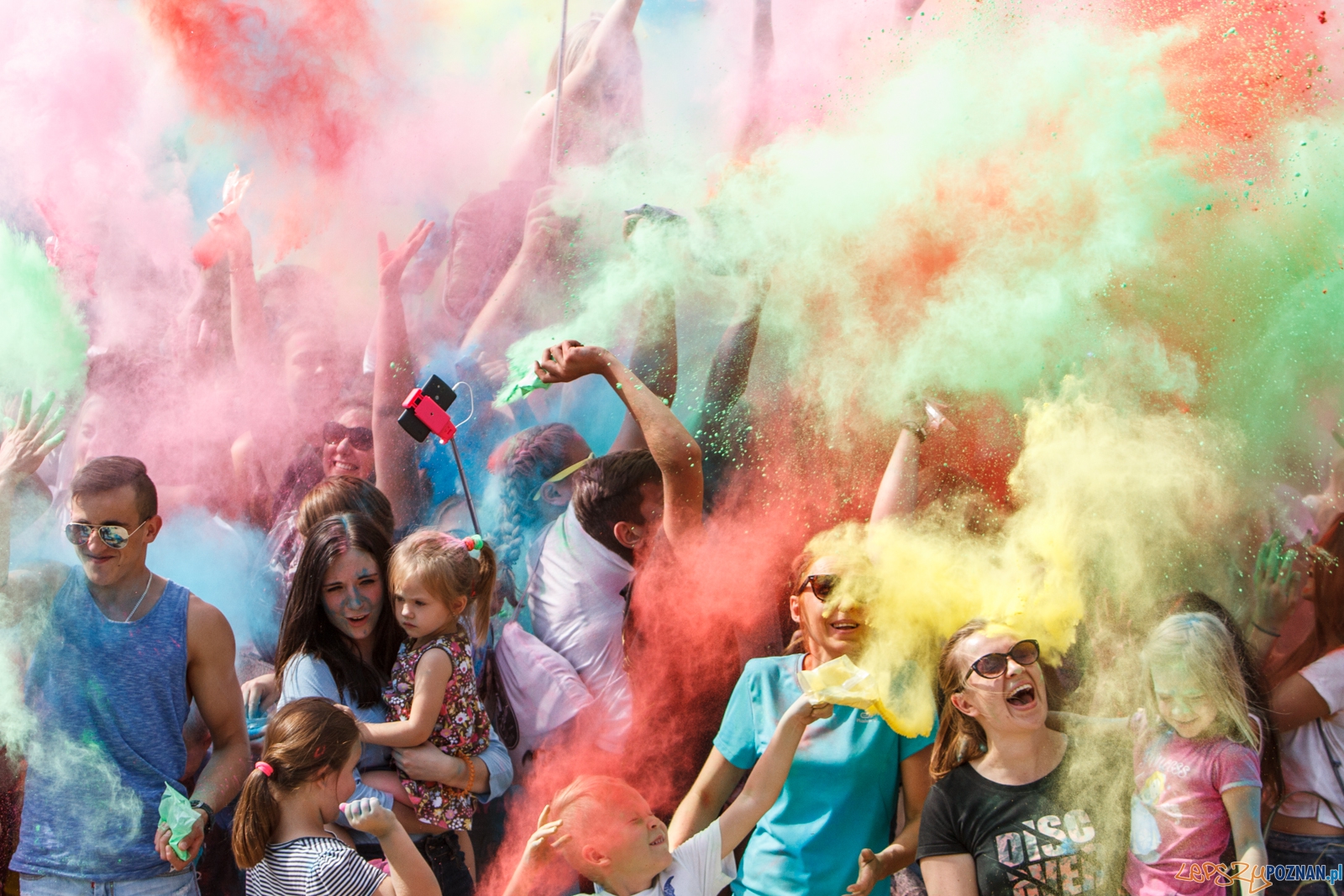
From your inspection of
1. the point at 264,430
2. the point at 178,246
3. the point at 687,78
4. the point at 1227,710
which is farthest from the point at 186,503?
the point at 1227,710

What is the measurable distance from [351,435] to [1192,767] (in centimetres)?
280

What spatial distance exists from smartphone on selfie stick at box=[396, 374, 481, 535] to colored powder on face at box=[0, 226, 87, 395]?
1.40 m

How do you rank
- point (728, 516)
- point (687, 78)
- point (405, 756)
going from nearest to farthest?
point (405, 756) → point (728, 516) → point (687, 78)

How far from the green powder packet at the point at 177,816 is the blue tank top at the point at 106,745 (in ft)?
0.60

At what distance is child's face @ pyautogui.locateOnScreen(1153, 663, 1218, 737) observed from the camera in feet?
8.94

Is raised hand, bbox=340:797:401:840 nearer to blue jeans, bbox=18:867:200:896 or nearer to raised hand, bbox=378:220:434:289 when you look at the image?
blue jeans, bbox=18:867:200:896

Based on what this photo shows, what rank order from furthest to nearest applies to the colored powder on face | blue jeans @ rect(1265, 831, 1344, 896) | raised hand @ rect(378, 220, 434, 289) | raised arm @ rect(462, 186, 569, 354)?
the colored powder on face < raised hand @ rect(378, 220, 434, 289) < raised arm @ rect(462, 186, 569, 354) < blue jeans @ rect(1265, 831, 1344, 896)

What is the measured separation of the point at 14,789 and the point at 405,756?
1699 mm

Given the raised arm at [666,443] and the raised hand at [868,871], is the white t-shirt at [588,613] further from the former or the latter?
the raised hand at [868,871]

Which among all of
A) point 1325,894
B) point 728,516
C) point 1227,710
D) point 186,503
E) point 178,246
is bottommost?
point 1325,894

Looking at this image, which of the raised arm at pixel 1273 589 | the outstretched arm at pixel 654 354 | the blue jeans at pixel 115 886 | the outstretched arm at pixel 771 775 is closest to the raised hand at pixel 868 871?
the outstretched arm at pixel 771 775

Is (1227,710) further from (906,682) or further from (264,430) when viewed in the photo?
(264,430)

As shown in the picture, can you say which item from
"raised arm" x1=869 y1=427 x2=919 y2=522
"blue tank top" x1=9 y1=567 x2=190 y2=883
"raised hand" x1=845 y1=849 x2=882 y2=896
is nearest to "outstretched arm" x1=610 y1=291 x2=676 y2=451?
"raised arm" x1=869 y1=427 x2=919 y2=522

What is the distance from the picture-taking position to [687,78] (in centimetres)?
344
